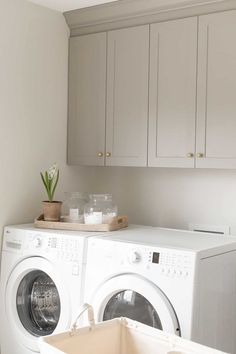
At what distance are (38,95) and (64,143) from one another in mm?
388

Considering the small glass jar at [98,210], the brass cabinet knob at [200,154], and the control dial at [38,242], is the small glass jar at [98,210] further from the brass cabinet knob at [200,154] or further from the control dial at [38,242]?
the brass cabinet knob at [200,154]

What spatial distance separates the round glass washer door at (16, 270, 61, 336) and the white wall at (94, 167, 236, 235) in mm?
850

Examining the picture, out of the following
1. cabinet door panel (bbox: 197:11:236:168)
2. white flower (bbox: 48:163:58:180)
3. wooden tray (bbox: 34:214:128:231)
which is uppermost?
cabinet door panel (bbox: 197:11:236:168)

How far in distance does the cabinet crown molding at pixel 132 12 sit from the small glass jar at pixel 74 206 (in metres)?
1.09

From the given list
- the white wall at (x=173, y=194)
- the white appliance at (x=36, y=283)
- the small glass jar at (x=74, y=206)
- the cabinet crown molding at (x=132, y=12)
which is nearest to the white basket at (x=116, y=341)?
the white appliance at (x=36, y=283)

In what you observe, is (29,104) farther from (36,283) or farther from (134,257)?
(134,257)

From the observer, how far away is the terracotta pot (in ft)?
10.3

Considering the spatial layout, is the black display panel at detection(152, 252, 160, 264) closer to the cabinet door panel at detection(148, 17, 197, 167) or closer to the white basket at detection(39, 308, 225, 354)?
the white basket at detection(39, 308, 225, 354)

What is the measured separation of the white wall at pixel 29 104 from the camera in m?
3.14

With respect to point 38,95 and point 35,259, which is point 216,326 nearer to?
point 35,259

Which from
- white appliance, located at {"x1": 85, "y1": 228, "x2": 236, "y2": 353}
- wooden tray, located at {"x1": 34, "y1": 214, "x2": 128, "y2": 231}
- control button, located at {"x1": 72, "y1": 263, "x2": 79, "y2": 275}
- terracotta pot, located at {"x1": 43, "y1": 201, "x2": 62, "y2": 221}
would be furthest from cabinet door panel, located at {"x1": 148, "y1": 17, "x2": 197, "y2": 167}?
control button, located at {"x1": 72, "y1": 263, "x2": 79, "y2": 275}

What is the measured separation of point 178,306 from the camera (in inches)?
92.4

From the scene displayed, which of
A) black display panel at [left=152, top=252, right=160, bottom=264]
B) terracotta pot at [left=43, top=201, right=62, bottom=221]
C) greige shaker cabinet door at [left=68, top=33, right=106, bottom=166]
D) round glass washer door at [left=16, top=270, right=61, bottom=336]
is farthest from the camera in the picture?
greige shaker cabinet door at [left=68, top=33, right=106, bottom=166]

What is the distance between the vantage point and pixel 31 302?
3061 mm
